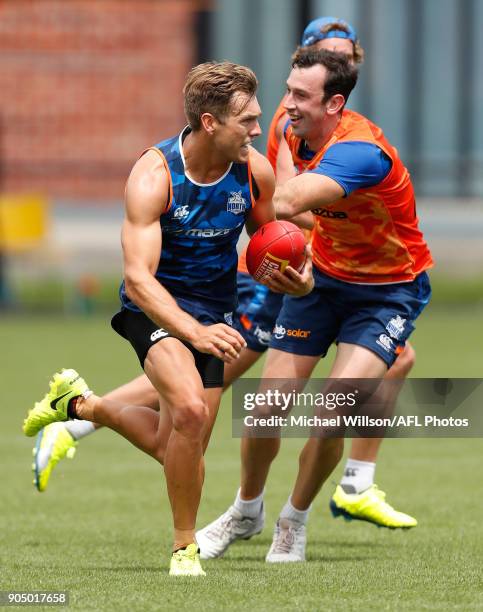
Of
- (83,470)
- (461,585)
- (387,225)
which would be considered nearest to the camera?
(461,585)

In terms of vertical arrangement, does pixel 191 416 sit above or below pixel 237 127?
below

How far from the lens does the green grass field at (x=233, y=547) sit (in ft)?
20.7

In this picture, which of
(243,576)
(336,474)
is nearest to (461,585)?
(243,576)

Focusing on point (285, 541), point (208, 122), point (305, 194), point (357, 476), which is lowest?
point (357, 476)

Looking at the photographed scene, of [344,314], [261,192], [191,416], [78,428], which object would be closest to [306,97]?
[261,192]

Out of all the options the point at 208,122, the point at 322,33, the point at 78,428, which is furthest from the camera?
the point at 322,33

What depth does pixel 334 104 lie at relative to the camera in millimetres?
7730

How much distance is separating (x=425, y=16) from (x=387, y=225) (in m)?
21.4

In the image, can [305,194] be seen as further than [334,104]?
No

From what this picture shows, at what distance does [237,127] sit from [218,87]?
198 millimetres

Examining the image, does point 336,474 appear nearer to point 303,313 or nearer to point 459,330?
point 303,313

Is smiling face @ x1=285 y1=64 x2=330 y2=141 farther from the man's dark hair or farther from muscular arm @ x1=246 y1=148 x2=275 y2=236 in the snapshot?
muscular arm @ x1=246 y1=148 x2=275 y2=236

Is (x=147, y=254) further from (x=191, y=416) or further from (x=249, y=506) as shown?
(x=249, y=506)

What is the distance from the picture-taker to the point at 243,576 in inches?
272
